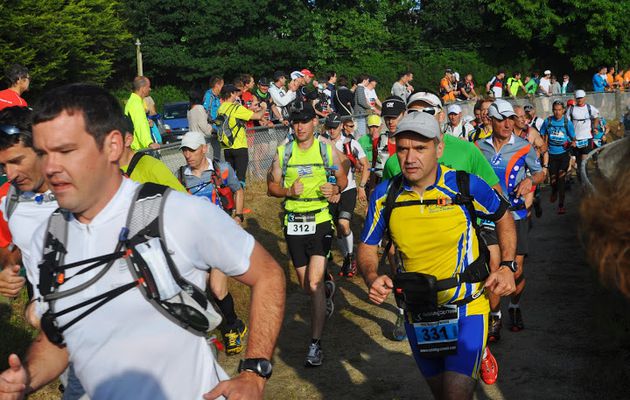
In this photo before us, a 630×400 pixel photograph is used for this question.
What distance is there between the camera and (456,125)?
1418cm

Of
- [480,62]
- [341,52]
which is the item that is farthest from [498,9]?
[341,52]

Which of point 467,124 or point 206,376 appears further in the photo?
point 467,124

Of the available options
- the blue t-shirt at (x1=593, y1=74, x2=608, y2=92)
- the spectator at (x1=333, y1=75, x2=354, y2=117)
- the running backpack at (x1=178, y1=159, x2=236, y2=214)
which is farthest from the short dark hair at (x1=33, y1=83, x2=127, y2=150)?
the blue t-shirt at (x1=593, y1=74, x2=608, y2=92)

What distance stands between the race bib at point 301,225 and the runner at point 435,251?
3.03m

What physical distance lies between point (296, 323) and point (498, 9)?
152 feet

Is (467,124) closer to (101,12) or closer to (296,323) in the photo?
(296,323)

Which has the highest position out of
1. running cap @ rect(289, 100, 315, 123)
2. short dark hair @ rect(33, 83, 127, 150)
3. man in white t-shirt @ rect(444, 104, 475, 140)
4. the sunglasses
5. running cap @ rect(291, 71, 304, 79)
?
short dark hair @ rect(33, 83, 127, 150)

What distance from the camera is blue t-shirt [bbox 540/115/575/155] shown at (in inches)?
626

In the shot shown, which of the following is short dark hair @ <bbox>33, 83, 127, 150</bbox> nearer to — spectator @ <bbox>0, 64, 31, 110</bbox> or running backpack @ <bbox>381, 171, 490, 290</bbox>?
running backpack @ <bbox>381, 171, 490, 290</bbox>

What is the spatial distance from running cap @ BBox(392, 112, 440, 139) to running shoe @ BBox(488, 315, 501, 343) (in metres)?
3.51

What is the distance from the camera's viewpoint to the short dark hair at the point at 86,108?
9.43ft

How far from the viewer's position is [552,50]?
53.3 metres

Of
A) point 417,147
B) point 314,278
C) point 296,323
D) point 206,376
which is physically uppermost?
point 417,147

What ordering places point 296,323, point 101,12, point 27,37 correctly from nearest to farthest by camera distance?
point 296,323, point 27,37, point 101,12
